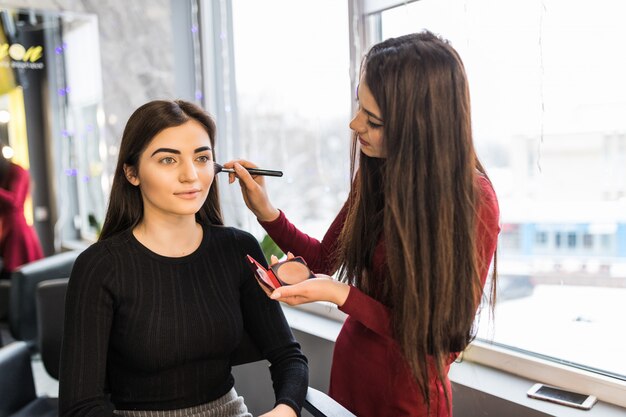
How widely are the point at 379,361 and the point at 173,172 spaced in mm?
682

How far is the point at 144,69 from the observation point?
129 inches

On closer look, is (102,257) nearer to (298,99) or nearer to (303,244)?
(303,244)

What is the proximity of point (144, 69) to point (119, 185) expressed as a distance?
197 centimetres

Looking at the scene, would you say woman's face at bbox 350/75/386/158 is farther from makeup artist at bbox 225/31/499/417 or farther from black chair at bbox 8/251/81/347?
black chair at bbox 8/251/81/347

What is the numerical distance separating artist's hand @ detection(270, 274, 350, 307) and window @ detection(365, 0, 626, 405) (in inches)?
30.2

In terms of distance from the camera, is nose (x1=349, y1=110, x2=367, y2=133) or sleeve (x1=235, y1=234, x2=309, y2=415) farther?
sleeve (x1=235, y1=234, x2=309, y2=415)

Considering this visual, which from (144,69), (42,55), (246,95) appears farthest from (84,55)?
(246,95)

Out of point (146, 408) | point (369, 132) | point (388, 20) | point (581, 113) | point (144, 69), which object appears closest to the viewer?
point (369, 132)

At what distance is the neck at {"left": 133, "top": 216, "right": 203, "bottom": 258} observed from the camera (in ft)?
4.90

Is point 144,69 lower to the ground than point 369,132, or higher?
higher

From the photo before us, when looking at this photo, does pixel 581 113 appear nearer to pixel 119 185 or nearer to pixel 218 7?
pixel 119 185

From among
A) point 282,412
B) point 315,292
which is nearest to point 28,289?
point 282,412

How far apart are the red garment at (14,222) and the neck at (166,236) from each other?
7.70 ft

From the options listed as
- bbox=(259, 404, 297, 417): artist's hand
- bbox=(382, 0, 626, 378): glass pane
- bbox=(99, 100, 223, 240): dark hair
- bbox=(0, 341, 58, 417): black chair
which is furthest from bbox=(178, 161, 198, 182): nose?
bbox=(0, 341, 58, 417): black chair
